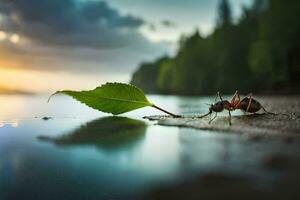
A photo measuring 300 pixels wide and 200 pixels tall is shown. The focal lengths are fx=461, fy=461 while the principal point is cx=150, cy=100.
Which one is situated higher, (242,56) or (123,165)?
(242,56)

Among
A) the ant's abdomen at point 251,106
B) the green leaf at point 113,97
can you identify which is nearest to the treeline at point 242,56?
the ant's abdomen at point 251,106

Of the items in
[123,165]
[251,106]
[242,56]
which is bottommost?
[123,165]

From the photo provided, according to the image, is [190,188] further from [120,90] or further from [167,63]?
[167,63]

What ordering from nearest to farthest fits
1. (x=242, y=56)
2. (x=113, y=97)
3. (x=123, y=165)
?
(x=123, y=165)
(x=113, y=97)
(x=242, y=56)

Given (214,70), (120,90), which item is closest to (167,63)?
(214,70)

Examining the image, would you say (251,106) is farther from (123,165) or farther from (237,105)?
(123,165)

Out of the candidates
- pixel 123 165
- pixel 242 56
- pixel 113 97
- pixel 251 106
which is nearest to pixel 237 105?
pixel 251 106
